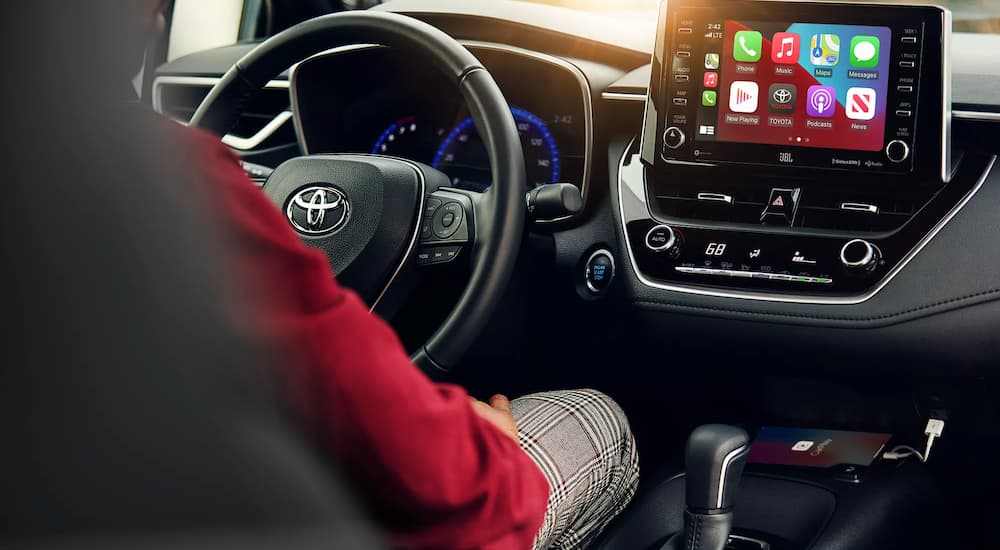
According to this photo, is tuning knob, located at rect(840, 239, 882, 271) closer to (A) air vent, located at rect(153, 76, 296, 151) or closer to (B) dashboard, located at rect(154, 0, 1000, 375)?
(B) dashboard, located at rect(154, 0, 1000, 375)

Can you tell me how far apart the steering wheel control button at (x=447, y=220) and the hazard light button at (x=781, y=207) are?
487mm

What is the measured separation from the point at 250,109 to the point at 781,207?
3.90 feet

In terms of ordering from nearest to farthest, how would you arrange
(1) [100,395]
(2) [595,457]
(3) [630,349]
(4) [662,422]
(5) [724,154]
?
(1) [100,395]
(2) [595,457]
(5) [724,154]
(3) [630,349]
(4) [662,422]

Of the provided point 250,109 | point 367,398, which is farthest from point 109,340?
point 250,109

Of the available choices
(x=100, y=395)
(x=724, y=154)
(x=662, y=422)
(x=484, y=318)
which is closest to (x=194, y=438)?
(x=100, y=395)

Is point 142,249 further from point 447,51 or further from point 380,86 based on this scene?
point 380,86

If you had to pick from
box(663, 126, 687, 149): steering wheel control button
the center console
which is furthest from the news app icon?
box(663, 126, 687, 149): steering wheel control button

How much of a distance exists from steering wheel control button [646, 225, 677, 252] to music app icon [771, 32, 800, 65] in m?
0.30

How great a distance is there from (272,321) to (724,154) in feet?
3.38

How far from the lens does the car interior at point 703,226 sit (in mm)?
1346

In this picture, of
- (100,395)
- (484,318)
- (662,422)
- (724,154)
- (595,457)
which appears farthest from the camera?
(662,422)

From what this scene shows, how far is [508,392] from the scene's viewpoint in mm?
1759

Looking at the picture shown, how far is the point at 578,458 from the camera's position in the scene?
4.24 ft

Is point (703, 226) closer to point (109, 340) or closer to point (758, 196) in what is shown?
point (758, 196)
